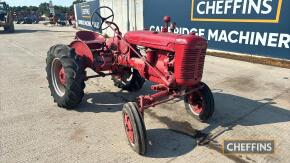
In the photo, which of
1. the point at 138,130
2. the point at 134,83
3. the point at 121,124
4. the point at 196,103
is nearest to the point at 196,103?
the point at 196,103

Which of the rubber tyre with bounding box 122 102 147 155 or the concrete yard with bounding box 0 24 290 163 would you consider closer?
the rubber tyre with bounding box 122 102 147 155

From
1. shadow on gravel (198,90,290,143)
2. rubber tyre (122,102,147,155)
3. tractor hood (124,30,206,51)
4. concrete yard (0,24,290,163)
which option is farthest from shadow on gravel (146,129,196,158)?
tractor hood (124,30,206,51)

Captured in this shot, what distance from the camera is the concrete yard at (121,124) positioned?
130 inches

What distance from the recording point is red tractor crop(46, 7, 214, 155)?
134 inches

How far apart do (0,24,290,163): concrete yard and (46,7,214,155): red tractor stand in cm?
27

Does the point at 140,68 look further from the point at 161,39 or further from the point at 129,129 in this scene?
the point at 129,129

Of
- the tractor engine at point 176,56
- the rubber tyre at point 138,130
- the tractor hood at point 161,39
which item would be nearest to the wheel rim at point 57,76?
the tractor hood at point 161,39

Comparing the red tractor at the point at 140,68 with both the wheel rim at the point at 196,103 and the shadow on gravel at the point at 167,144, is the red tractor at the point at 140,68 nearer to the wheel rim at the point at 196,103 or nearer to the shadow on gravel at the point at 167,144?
the wheel rim at the point at 196,103

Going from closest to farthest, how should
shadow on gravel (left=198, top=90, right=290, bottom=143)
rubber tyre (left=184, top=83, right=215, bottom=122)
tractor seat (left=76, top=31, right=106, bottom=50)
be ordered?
rubber tyre (left=184, top=83, right=215, bottom=122) < shadow on gravel (left=198, top=90, right=290, bottom=143) < tractor seat (left=76, top=31, right=106, bottom=50)

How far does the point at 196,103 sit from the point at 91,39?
2.62 m

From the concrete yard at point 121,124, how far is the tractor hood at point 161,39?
4.02 feet

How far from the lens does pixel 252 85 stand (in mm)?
6047

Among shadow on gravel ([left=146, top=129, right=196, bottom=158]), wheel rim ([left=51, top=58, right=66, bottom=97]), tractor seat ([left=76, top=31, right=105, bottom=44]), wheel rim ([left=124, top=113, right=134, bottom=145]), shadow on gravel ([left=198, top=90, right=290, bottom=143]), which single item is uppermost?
tractor seat ([left=76, top=31, right=105, bottom=44])

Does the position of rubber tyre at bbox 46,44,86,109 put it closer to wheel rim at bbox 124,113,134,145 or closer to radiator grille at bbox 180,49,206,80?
wheel rim at bbox 124,113,134,145
